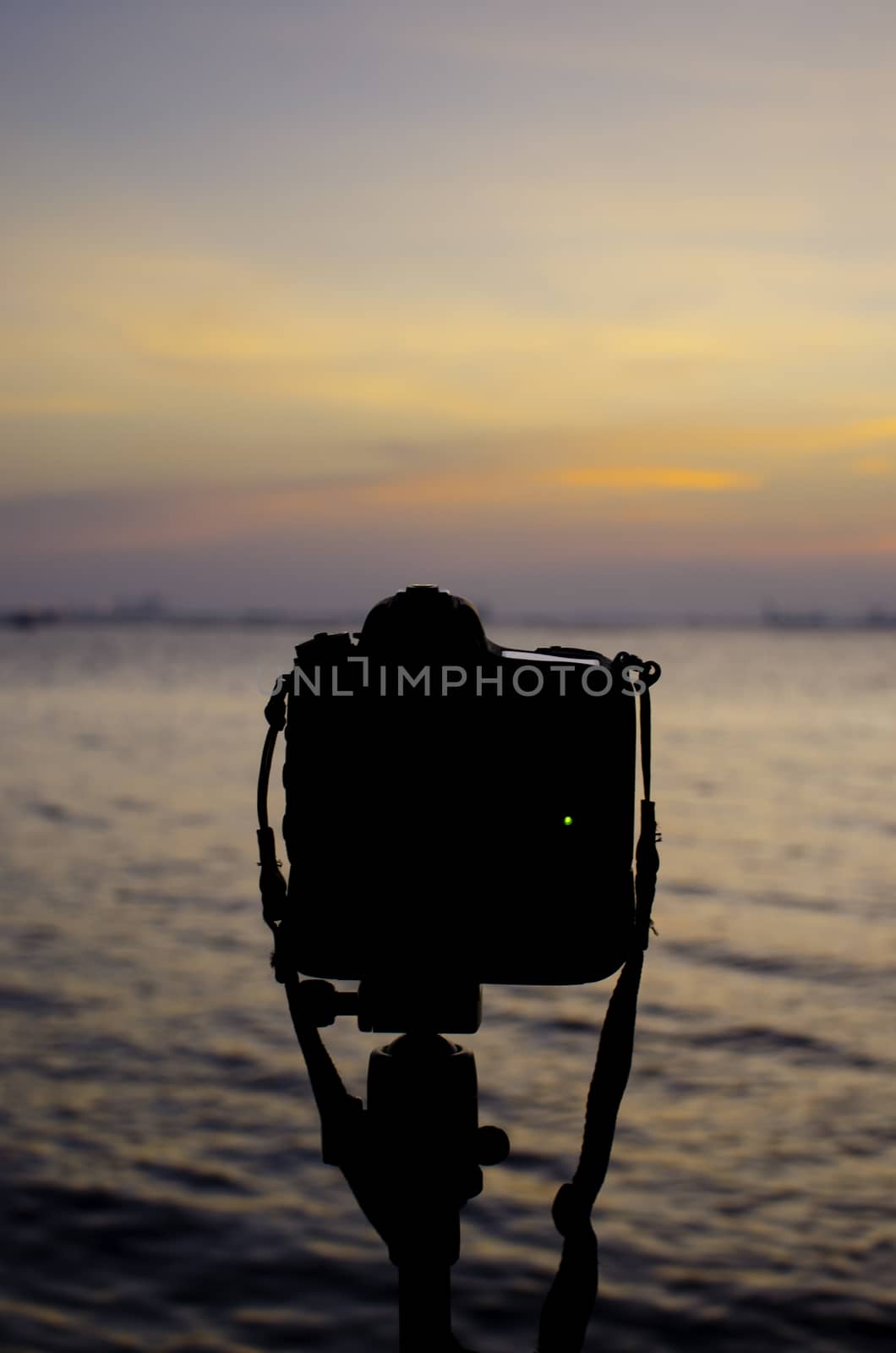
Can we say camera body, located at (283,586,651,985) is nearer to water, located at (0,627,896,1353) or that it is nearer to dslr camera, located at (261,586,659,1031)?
dslr camera, located at (261,586,659,1031)

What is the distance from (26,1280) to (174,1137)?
141cm

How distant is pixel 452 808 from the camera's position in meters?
1.54

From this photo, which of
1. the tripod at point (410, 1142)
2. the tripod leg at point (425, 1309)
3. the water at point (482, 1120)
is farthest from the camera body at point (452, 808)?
the water at point (482, 1120)

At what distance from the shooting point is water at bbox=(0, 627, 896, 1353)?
512 cm

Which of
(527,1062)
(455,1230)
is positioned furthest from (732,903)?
(455,1230)

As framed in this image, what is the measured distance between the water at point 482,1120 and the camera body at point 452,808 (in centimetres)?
395

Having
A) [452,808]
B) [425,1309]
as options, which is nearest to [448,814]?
[452,808]

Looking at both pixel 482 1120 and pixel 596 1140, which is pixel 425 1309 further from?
pixel 482 1120

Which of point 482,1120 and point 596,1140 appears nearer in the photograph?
point 596,1140

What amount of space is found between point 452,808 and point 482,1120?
17.8 feet

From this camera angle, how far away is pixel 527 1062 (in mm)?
7910

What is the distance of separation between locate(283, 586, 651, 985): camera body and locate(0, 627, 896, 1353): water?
3.95 metres

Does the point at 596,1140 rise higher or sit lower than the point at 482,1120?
higher

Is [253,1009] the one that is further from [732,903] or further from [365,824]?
[365,824]
